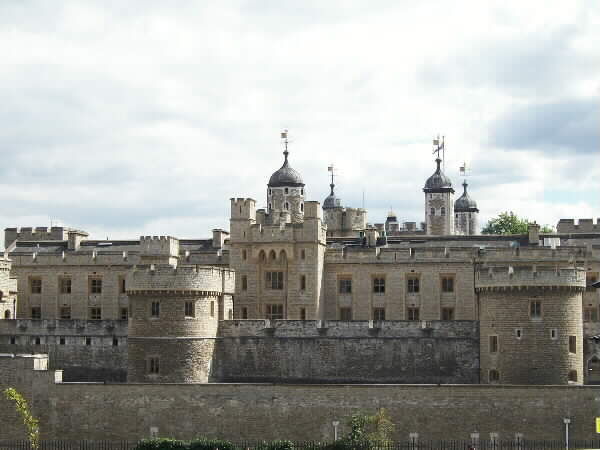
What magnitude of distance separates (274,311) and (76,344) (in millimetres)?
12808

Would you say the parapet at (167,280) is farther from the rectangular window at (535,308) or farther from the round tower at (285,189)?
the round tower at (285,189)

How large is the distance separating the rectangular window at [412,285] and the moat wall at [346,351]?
31.3 feet

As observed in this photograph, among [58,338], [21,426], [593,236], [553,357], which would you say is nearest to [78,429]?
[21,426]

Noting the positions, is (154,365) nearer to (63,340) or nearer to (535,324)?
(63,340)

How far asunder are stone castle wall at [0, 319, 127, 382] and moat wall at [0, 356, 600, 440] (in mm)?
7512

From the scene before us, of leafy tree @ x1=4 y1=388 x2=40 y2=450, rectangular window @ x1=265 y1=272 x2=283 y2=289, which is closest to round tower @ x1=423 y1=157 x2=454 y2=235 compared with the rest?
rectangular window @ x1=265 y1=272 x2=283 y2=289

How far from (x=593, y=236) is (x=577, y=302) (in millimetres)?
19246

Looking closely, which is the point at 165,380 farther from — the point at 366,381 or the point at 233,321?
the point at 366,381

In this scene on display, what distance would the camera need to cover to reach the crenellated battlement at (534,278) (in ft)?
188

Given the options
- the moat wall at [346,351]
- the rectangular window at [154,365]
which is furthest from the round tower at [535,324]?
the rectangular window at [154,365]

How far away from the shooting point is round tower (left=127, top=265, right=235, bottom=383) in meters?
59.6

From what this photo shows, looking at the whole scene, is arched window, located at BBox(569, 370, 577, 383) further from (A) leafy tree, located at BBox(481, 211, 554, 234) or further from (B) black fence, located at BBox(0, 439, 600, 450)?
(A) leafy tree, located at BBox(481, 211, 554, 234)

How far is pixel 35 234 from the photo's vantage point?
86.4 m

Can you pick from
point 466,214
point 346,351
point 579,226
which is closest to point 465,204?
point 466,214
